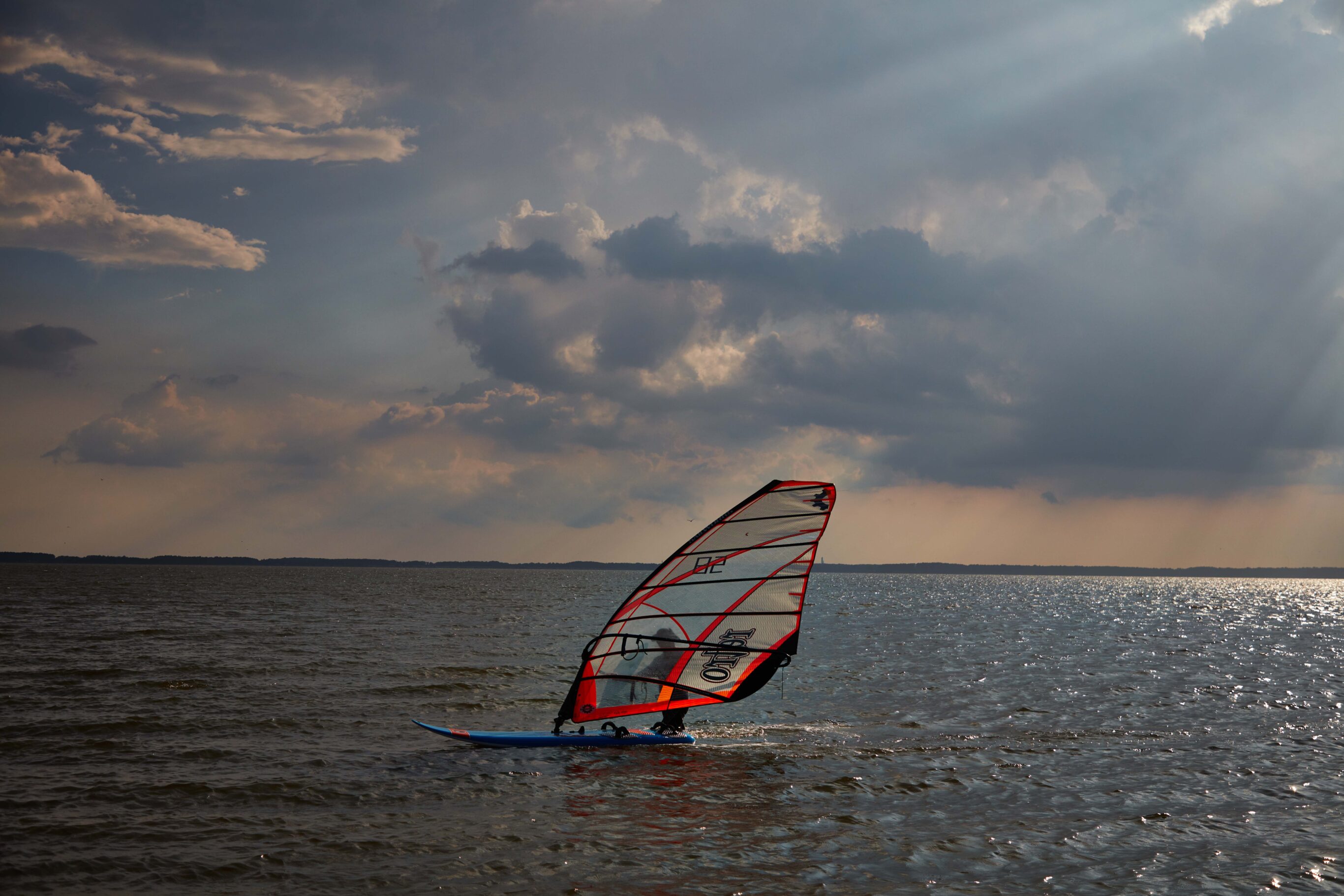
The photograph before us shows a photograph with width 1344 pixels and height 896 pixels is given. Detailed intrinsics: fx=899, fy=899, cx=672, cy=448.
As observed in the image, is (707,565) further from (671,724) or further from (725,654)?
(671,724)

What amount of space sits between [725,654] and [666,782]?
2683 mm

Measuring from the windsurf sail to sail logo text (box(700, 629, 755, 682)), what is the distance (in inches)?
0.6

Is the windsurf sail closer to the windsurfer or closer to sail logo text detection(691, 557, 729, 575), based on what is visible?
sail logo text detection(691, 557, 729, 575)

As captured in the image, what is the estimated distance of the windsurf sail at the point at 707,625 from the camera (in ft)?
47.7

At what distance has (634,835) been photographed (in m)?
10.5

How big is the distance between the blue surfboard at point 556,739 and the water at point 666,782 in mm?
274

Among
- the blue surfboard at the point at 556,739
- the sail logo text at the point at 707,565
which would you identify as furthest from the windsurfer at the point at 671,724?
the sail logo text at the point at 707,565

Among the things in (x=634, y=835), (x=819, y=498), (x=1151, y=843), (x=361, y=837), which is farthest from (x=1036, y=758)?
(x=361, y=837)

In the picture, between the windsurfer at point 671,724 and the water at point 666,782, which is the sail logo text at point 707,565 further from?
the water at point 666,782

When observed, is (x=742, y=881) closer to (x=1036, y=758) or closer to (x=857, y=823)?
(x=857, y=823)

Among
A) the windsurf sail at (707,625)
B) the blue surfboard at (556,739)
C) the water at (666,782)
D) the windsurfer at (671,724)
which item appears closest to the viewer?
the water at (666,782)

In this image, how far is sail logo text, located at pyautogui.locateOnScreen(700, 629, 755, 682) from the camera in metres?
15.1

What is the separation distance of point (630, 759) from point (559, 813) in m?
3.34

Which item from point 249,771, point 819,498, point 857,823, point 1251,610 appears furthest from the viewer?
point 1251,610
